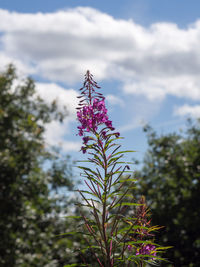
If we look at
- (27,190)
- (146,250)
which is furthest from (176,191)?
(146,250)

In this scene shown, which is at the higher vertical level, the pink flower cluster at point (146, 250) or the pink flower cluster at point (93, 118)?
the pink flower cluster at point (93, 118)

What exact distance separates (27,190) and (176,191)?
4.22 metres

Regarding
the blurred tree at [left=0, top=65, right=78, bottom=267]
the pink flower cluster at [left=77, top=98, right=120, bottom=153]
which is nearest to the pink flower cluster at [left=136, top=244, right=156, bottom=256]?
the pink flower cluster at [left=77, top=98, right=120, bottom=153]

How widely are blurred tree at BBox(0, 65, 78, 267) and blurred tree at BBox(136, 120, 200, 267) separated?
2278mm

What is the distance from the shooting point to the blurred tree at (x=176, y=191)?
9219mm

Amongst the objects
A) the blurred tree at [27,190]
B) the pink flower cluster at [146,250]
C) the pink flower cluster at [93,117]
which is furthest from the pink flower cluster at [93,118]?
the blurred tree at [27,190]

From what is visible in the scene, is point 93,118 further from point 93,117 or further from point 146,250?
point 146,250

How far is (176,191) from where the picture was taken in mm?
10016

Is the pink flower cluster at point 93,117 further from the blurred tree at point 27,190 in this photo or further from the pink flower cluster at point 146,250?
the blurred tree at point 27,190

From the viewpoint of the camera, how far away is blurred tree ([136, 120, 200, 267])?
9219 mm

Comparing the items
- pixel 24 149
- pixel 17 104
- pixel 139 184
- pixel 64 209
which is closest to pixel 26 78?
pixel 17 104

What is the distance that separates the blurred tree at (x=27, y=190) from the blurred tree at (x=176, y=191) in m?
2.28

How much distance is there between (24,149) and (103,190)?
668cm

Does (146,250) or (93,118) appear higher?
(93,118)
